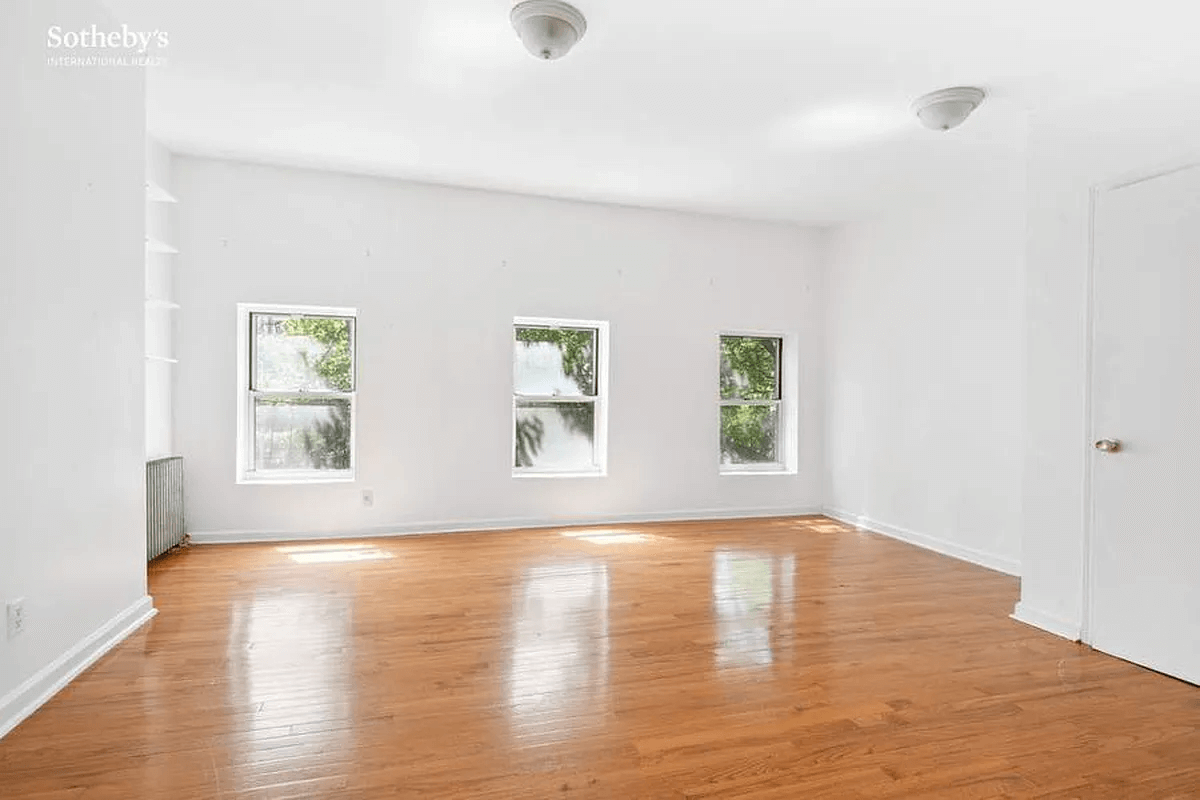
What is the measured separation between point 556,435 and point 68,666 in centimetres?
368

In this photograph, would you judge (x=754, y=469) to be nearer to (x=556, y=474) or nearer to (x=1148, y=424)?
(x=556, y=474)

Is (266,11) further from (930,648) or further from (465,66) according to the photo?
(930,648)

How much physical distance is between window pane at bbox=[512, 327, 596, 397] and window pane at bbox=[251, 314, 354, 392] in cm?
140

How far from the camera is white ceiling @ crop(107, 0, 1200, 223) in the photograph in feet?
8.77

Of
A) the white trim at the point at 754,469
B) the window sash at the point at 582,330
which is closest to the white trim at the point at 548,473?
the window sash at the point at 582,330

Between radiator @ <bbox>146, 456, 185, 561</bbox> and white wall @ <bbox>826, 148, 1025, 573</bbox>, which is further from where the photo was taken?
white wall @ <bbox>826, 148, 1025, 573</bbox>

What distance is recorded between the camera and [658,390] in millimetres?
5766

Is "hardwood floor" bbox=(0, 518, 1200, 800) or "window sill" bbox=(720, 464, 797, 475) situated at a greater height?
"window sill" bbox=(720, 464, 797, 475)

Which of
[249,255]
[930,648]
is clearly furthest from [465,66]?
[930,648]

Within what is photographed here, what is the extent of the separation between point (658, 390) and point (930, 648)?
3.26 m

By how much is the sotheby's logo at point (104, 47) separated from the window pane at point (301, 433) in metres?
2.52

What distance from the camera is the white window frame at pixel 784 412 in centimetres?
611

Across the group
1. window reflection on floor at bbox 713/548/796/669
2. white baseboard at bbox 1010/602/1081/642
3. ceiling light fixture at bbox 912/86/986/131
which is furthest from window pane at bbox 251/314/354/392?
white baseboard at bbox 1010/602/1081/642

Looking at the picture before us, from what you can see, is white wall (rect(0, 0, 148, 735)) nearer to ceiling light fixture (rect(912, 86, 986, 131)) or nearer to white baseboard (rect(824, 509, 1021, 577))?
ceiling light fixture (rect(912, 86, 986, 131))
